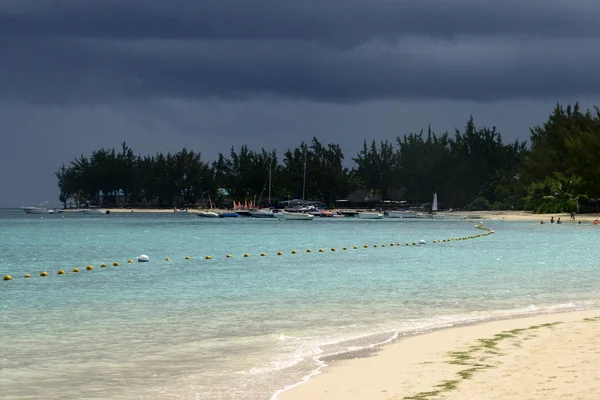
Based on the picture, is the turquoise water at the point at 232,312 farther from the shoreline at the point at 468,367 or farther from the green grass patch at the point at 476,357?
the green grass patch at the point at 476,357

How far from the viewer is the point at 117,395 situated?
1605cm

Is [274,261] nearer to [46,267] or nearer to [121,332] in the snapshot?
[46,267]

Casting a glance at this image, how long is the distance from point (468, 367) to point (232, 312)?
46.2 feet

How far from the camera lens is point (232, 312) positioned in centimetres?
3002

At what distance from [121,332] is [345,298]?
11.9 meters

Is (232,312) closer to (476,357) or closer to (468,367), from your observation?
(476,357)

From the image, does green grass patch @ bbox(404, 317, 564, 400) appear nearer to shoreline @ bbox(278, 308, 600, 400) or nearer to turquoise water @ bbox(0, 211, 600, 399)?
shoreline @ bbox(278, 308, 600, 400)

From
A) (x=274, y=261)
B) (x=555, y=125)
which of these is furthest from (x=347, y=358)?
(x=555, y=125)

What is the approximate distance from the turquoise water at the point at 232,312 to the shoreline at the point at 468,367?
1.04m

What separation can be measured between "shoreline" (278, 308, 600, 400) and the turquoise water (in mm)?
1035

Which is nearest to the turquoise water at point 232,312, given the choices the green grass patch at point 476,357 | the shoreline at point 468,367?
the shoreline at point 468,367

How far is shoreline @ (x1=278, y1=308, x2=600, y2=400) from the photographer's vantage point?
1486 cm

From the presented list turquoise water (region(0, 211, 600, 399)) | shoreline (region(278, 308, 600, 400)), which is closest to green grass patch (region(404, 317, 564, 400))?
shoreline (region(278, 308, 600, 400))

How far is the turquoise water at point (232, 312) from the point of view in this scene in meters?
18.0
